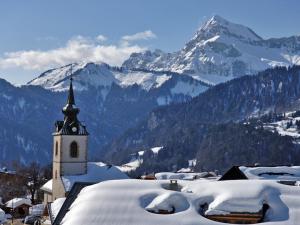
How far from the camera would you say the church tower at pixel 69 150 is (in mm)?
85188

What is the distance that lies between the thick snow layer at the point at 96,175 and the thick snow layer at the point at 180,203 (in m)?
53.8

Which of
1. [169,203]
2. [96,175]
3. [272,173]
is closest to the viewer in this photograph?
[169,203]

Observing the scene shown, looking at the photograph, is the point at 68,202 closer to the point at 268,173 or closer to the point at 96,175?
the point at 268,173

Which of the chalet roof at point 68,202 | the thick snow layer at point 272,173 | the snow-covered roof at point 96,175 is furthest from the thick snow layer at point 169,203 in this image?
the snow-covered roof at point 96,175

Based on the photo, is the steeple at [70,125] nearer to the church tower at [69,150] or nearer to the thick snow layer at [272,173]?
the church tower at [69,150]

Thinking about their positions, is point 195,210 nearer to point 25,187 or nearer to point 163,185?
point 163,185

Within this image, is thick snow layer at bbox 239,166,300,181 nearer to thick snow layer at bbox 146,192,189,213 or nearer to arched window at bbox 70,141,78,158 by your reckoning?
arched window at bbox 70,141,78,158

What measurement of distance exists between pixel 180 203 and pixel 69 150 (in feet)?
197

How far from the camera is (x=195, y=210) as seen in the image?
26547 millimetres

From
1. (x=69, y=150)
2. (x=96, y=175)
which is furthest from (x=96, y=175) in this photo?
(x=69, y=150)

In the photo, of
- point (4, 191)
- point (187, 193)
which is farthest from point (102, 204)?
point (4, 191)

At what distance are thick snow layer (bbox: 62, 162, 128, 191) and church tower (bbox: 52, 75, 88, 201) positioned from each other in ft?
3.88

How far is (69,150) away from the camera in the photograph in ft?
281

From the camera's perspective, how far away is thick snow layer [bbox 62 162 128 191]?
82.2 metres
